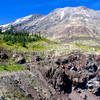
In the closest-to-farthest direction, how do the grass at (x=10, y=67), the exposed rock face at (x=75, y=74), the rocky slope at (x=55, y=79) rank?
the rocky slope at (x=55, y=79)
the grass at (x=10, y=67)
the exposed rock face at (x=75, y=74)

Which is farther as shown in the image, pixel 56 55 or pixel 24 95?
pixel 56 55

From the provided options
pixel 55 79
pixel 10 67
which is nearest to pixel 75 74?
pixel 55 79

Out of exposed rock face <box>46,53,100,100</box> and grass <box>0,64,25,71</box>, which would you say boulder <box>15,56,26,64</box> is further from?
exposed rock face <box>46,53,100,100</box>

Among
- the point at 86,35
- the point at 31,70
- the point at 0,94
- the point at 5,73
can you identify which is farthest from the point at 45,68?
the point at 86,35

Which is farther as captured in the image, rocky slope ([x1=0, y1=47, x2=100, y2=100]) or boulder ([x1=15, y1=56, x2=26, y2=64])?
boulder ([x1=15, y1=56, x2=26, y2=64])

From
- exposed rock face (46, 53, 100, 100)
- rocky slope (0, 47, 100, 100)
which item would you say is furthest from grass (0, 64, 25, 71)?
exposed rock face (46, 53, 100, 100)

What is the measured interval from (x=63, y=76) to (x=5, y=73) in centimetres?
2399

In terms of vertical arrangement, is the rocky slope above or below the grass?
below

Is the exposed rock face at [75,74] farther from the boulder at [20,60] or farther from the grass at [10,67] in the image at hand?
the grass at [10,67]

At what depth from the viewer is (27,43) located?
103 metres

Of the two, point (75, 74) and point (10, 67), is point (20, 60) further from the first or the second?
point (75, 74)

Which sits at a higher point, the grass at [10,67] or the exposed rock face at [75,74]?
the grass at [10,67]

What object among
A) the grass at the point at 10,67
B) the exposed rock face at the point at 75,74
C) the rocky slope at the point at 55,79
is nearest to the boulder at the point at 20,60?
the rocky slope at the point at 55,79

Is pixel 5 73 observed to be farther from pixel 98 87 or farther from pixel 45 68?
pixel 98 87
